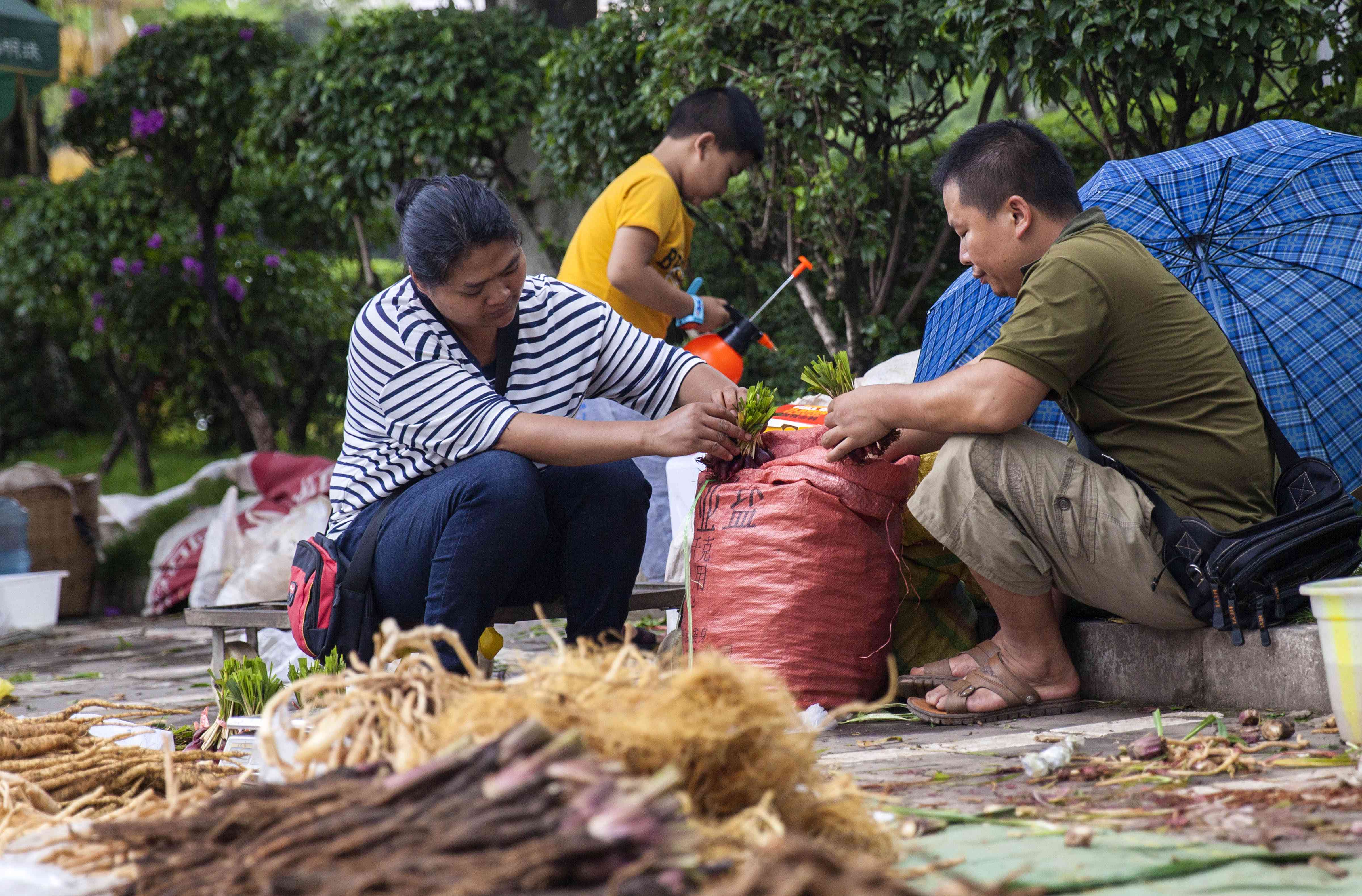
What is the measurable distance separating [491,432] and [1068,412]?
137 cm

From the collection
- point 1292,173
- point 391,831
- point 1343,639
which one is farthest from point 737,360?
point 391,831

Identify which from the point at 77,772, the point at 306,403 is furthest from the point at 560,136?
the point at 306,403

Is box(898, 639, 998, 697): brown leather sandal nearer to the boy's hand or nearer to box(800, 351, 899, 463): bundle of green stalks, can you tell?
box(800, 351, 899, 463): bundle of green stalks

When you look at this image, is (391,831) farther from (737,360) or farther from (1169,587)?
(737,360)

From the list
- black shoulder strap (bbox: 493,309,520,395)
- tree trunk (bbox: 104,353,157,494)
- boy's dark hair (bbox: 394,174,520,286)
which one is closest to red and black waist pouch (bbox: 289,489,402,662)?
black shoulder strap (bbox: 493,309,520,395)

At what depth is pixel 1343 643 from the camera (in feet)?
7.22

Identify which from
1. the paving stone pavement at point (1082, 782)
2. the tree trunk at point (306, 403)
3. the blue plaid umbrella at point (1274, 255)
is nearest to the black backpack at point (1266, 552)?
the paving stone pavement at point (1082, 782)

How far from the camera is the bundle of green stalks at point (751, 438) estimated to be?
300cm

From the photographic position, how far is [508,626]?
557 centimetres

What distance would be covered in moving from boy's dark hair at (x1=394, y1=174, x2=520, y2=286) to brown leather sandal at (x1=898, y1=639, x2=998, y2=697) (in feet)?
4.79

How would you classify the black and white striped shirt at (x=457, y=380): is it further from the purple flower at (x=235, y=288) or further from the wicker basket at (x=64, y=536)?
the purple flower at (x=235, y=288)

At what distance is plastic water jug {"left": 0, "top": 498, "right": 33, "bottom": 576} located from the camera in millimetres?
6730

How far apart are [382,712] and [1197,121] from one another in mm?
5429

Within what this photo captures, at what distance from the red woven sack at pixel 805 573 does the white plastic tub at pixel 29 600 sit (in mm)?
4805
